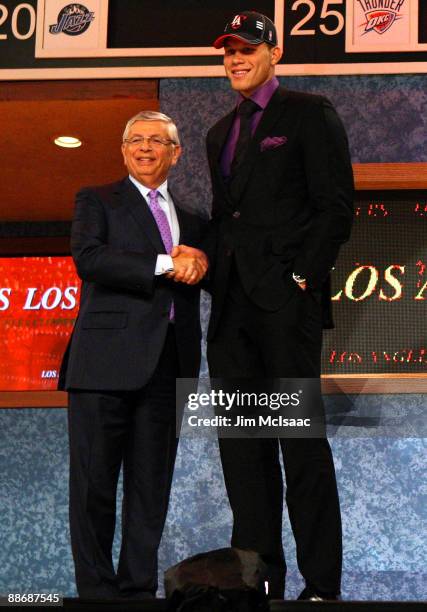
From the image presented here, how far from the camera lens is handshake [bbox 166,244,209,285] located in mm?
2740

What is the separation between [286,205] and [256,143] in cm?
18

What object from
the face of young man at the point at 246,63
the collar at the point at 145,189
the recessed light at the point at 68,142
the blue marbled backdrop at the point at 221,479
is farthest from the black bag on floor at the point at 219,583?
the recessed light at the point at 68,142

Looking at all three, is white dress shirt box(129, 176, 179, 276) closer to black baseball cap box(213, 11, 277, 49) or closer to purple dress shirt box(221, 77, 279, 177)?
purple dress shirt box(221, 77, 279, 177)

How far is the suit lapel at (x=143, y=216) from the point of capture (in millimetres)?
2855

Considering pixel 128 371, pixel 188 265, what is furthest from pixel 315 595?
pixel 188 265

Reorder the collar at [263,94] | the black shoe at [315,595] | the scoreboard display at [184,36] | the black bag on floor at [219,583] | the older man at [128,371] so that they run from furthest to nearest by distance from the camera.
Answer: the scoreboard display at [184,36] < the collar at [263,94] < the older man at [128,371] < the black shoe at [315,595] < the black bag on floor at [219,583]

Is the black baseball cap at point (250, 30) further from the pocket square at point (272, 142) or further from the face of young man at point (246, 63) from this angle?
the pocket square at point (272, 142)

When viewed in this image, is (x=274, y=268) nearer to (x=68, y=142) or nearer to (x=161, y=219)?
(x=161, y=219)

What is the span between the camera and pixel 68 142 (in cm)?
474

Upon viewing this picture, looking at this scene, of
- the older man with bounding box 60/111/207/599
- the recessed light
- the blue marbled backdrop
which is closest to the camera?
the older man with bounding box 60/111/207/599

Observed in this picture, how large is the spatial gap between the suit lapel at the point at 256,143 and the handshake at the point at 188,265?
17 cm

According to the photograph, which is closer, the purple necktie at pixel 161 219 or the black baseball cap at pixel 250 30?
the black baseball cap at pixel 250 30

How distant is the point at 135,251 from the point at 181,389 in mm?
364

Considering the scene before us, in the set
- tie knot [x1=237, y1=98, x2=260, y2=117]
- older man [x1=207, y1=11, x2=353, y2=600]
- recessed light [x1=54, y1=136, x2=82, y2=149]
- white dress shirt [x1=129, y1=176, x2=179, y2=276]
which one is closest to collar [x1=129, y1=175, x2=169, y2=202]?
white dress shirt [x1=129, y1=176, x2=179, y2=276]
